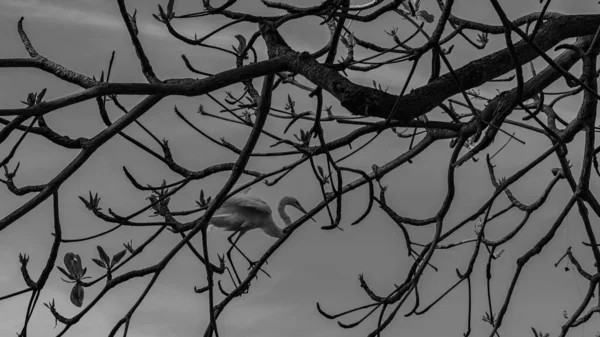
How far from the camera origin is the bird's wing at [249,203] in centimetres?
481

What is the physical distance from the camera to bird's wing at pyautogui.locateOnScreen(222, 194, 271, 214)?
481 cm

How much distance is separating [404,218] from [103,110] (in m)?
1.29

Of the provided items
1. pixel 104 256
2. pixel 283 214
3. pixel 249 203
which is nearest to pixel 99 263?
pixel 104 256

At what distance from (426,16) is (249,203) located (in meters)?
2.26

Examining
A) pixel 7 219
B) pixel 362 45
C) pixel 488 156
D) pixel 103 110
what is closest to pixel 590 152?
pixel 488 156

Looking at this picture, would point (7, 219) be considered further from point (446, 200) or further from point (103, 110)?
point (446, 200)

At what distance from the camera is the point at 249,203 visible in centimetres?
488

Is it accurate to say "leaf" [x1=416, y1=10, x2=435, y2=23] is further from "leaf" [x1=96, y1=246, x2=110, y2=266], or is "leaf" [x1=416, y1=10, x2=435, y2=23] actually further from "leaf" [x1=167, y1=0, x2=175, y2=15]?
"leaf" [x1=96, y1=246, x2=110, y2=266]

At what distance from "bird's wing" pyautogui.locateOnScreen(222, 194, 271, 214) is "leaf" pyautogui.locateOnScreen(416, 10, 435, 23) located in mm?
2172

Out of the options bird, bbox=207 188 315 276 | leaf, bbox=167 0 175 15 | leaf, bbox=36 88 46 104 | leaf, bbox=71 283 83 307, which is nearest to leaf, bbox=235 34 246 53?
leaf, bbox=167 0 175 15

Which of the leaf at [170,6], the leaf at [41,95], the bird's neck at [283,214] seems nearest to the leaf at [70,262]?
the leaf at [41,95]

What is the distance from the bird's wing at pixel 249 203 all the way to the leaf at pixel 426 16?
217cm

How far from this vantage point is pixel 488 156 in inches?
116

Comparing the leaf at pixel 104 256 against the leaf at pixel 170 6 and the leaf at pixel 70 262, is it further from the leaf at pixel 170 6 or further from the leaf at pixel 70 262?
the leaf at pixel 170 6
